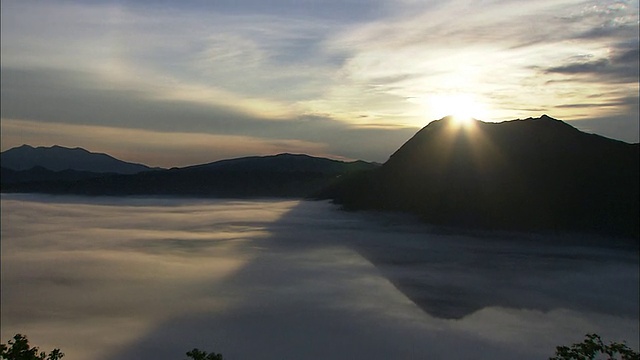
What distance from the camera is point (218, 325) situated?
8569 cm

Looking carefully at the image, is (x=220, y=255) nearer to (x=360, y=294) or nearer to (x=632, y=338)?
(x=360, y=294)

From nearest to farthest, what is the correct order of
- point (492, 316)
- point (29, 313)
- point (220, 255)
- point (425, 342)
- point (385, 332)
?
point (425, 342)
point (385, 332)
point (492, 316)
point (29, 313)
point (220, 255)

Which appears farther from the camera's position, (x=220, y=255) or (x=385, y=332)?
(x=220, y=255)

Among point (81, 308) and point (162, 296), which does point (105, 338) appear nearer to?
point (81, 308)

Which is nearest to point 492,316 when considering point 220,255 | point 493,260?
point 493,260

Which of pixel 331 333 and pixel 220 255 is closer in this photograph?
pixel 331 333

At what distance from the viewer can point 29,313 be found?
327 ft

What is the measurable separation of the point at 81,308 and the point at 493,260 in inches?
4648

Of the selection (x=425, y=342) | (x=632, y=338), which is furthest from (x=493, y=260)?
(x=425, y=342)

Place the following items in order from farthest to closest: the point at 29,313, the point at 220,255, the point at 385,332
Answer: the point at 220,255
the point at 29,313
the point at 385,332

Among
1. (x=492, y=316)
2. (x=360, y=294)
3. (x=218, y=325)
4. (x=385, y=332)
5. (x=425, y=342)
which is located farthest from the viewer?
(x=360, y=294)

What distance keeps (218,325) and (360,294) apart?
3601 centimetres

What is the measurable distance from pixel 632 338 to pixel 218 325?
63.2 m

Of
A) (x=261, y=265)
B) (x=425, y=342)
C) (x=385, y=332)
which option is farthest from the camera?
(x=261, y=265)
